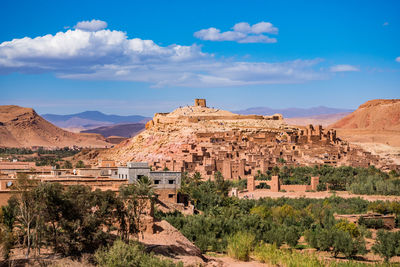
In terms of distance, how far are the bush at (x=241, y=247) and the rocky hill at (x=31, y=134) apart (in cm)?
10954

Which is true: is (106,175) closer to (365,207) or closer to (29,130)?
(365,207)

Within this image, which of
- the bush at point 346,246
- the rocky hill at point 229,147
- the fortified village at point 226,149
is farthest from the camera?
the rocky hill at point 229,147

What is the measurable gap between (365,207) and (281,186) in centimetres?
977

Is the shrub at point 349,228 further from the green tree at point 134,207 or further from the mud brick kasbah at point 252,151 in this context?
the mud brick kasbah at point 252,151

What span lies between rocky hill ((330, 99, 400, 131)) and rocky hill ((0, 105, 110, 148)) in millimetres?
55549

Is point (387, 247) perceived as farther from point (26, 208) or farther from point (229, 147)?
point (229, 147)

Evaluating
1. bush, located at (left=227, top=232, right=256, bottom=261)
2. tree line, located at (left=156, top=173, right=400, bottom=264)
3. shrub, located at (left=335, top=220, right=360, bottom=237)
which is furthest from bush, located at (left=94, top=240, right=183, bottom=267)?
shrub, located at (left=335, top=220, right=360, bottom=237)

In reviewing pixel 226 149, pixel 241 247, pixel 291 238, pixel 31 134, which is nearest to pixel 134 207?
pixel 241 247

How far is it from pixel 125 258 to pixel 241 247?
6.54 meters

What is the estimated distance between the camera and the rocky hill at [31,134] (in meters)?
135

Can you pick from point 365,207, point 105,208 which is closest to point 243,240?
point 105,208

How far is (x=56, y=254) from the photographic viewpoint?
1830 cm

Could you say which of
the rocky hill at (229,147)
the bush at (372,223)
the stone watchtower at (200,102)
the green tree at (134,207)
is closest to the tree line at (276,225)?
the bush at (372,223)

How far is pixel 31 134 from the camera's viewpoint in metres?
141
